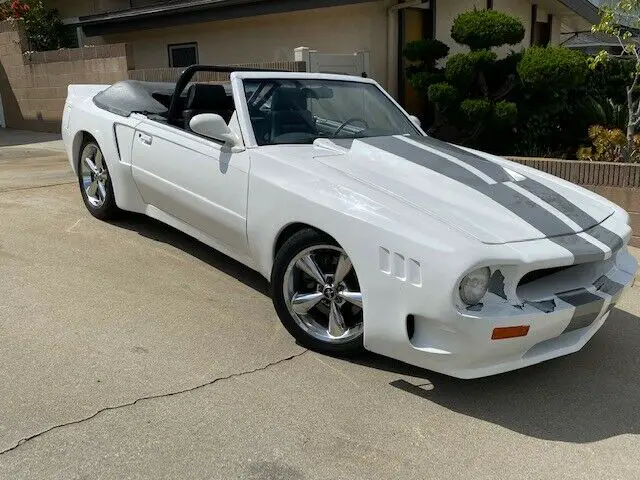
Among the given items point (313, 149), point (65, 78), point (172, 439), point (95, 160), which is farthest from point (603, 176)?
point (65, 78)

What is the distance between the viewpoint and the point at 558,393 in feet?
11.0

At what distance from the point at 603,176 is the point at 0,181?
22.5ft

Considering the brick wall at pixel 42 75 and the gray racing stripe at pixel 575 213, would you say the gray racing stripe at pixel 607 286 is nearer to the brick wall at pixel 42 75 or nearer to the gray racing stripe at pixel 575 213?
the gray racing stripe at pixel 575 213

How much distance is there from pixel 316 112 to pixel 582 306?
7.32 feet

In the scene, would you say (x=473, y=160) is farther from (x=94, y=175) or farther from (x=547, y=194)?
(x=94, y=175)

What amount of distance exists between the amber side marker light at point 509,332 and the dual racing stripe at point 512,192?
452mm

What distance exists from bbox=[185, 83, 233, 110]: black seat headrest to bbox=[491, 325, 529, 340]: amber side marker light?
3.05 metres

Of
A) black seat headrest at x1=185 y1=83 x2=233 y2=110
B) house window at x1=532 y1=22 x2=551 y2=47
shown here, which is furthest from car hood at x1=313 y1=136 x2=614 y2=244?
house window at x1=532 y1=22 x2=551 y2=47

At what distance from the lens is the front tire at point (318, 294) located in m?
3.40

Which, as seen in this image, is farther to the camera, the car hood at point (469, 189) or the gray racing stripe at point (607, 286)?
the gray racing stripe at point (607, 286)

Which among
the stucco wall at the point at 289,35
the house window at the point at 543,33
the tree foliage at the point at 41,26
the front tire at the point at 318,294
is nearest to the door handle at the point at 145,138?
the front tire at the point at 318,294

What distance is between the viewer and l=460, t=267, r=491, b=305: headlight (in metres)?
2.92

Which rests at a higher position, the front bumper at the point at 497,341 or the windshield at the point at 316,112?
the windshield at the point at 316,112

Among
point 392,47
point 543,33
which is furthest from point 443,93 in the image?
point 543,33
